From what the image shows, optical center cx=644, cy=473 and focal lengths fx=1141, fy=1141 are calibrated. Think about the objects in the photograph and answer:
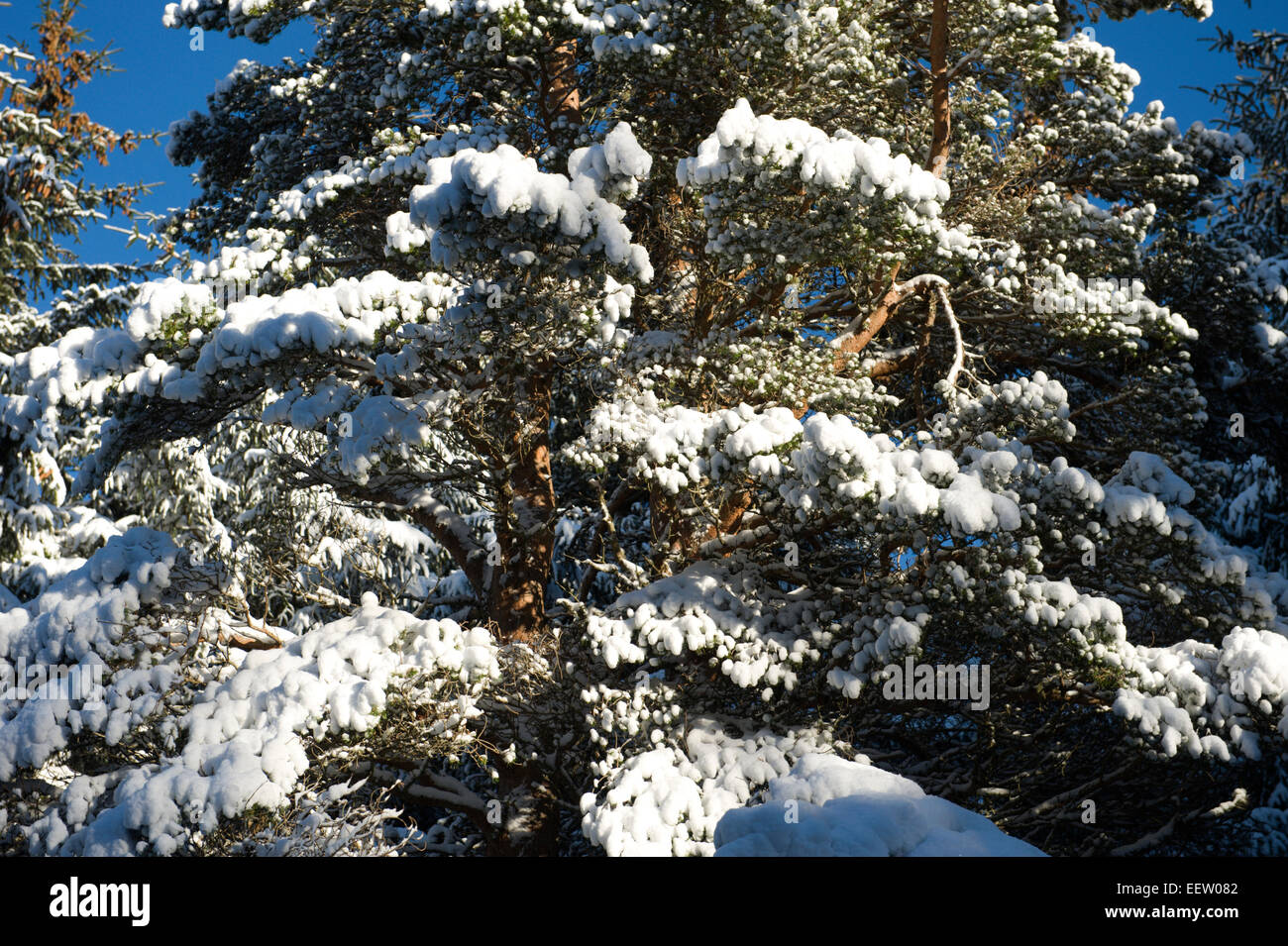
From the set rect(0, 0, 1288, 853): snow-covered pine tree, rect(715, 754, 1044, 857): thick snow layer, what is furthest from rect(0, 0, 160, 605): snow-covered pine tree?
rect(715, 754, 1044, 857): thick snow layer

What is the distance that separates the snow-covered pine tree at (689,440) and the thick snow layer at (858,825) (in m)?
0.28

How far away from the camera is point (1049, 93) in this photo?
1228cm

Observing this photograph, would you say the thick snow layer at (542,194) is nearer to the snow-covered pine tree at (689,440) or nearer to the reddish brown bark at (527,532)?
the snow-covered pine tree at (689,440)

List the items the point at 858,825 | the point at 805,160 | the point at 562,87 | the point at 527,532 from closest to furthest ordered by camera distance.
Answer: the point at 858,825 < the point at 805,160 < the point at 527,532 < the point at 562,87

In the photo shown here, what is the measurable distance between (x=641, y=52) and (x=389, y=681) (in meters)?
5.50

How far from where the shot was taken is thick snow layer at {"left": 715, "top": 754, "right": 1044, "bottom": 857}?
14.2 feet

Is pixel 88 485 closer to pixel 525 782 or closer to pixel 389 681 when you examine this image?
pixel 389 681

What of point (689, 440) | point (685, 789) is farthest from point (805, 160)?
point (685, 789)


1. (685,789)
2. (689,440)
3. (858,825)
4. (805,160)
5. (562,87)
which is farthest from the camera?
(562,87)

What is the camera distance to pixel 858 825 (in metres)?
4.49

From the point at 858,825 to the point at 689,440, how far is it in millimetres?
4336

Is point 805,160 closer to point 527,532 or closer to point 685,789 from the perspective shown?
point 685,789

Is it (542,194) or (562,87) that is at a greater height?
(562,87)
